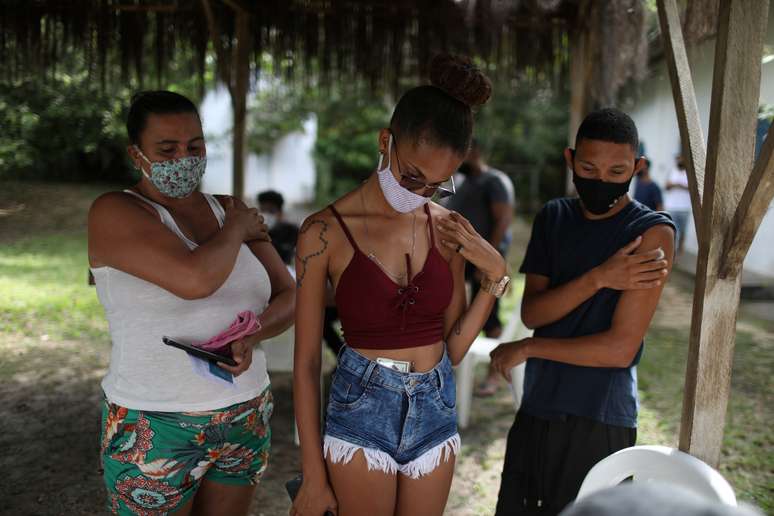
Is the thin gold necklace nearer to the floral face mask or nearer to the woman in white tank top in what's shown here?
the woman in white tank top

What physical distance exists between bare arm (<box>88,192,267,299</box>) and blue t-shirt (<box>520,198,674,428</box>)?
1121 millimetres

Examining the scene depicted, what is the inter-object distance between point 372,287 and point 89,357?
4.94 meters

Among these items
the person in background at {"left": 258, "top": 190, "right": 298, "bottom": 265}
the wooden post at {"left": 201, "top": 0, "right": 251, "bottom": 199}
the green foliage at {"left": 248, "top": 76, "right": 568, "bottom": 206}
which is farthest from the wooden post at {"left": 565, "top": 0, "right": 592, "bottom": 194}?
the green foliage at {"left": 248, "top": 76, "right": 568, "bottom": 206}

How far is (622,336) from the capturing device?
2.09 meters

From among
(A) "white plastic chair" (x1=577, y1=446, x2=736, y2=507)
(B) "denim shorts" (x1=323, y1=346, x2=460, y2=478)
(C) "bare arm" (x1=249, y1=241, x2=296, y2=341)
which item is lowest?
(A) "white plastic chair" (x1=577, y1=446, x2=736, y2=507)

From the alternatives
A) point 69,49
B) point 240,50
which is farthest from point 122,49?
point 240,50

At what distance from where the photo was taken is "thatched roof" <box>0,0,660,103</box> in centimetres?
550

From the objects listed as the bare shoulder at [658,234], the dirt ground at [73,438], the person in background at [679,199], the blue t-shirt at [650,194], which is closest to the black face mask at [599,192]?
the bare shoulder at [658,234]

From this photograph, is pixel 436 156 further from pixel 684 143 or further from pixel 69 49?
pixel 69 49

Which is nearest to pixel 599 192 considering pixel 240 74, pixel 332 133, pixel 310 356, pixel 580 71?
pixel 310 356

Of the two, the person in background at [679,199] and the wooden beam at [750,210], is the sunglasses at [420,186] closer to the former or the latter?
the wooden beam at [750,210]

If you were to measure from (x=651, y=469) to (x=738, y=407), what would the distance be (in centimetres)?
388

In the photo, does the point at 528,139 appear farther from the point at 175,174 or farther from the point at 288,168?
the point at 175,174

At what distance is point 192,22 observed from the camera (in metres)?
5.85
